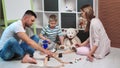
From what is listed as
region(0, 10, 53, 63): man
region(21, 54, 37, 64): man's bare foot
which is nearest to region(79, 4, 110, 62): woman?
region(0, 10, 53, 63): man

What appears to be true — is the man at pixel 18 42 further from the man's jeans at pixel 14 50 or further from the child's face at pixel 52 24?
the child's face at pixel 52 24

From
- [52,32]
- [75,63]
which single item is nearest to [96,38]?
[75,63]

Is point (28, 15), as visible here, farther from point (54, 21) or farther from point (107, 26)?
point (107, 26)

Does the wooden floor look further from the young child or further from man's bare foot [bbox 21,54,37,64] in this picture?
the young child

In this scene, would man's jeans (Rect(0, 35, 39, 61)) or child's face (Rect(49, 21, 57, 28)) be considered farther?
child's face (Rect(49, 21, 57, 28))

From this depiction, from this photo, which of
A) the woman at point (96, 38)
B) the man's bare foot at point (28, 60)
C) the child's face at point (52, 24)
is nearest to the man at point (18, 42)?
the man's bare foot at point (28, 60)

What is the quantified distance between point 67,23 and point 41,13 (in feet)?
1.77

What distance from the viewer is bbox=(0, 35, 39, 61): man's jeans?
260 cm

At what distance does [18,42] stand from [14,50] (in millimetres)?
108

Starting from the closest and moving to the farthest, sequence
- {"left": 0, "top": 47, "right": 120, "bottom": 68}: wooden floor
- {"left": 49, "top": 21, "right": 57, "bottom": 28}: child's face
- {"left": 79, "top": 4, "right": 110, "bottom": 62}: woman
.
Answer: {"left": 0, "top": 47, "right": 120, "bottom": 68}: wooden floor < {"left": 79, "top": 4, "right": 110, "bottom": 62}: woman < {"left": 49, "top": 21, "right": 57, "bottom": 28}: child's face

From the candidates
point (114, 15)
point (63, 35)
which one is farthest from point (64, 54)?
point (114, 15)

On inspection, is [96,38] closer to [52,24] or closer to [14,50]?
[52,24]

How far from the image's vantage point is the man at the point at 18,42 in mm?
2574

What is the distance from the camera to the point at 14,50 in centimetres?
263
